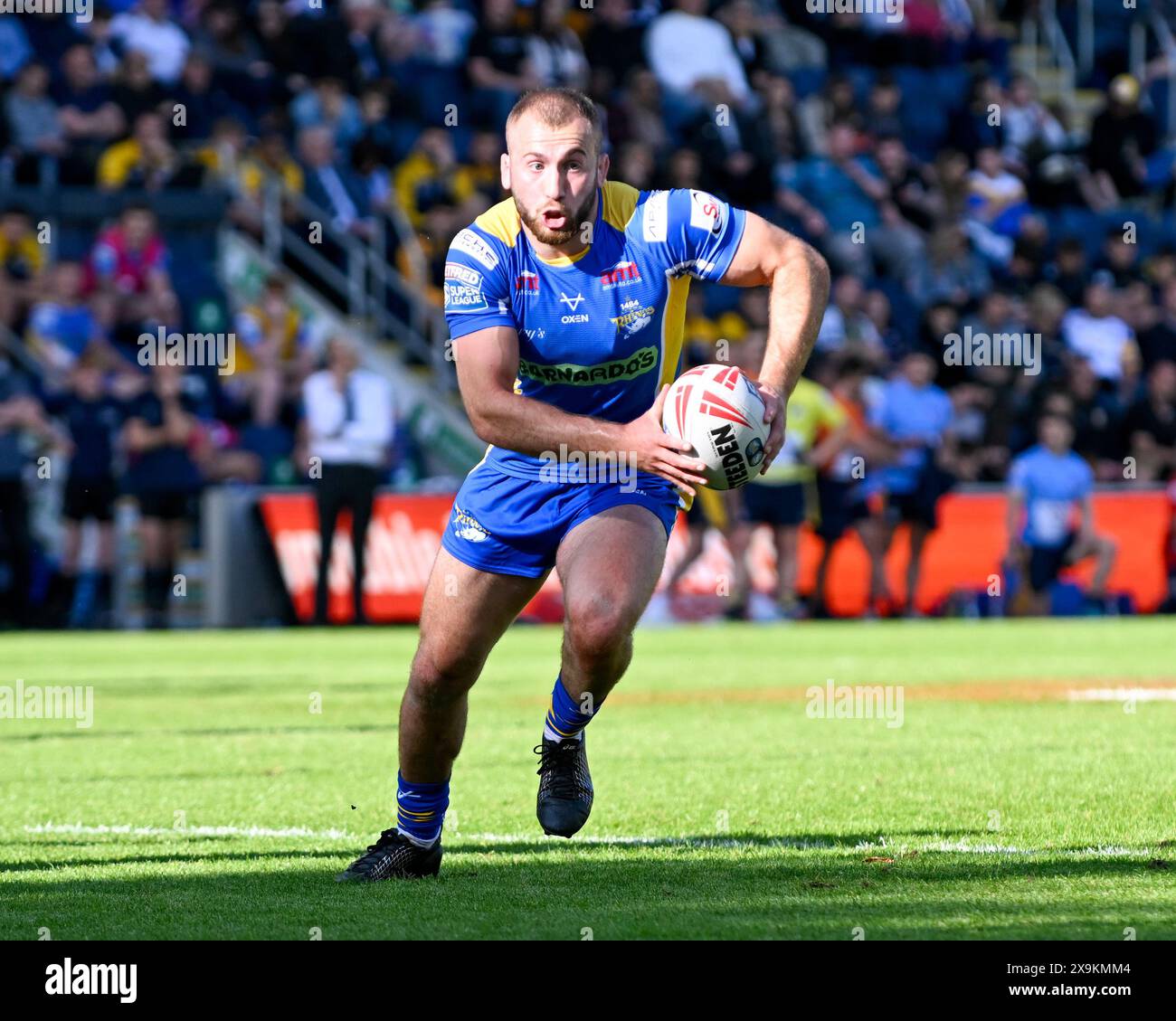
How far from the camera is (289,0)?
1018 inches

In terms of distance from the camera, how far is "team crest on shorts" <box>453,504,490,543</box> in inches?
273

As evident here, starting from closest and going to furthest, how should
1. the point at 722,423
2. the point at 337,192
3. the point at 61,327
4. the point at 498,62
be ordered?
1. the point at 722,423
2. the point at 61,327
3. the point at 337,192
4. the point at 498,62

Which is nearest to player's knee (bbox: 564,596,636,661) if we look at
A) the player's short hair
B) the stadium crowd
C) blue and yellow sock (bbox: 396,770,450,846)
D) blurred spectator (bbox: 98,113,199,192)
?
blue and yellow sock (bbox: 396,770,450,846)

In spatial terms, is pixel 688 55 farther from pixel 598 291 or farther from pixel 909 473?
pixel 598 291

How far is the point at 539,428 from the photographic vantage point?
258 inches

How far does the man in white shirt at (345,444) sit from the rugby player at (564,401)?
13676 mm

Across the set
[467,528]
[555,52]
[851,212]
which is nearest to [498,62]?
[555,52]

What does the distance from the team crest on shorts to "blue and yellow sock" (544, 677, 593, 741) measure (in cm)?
55

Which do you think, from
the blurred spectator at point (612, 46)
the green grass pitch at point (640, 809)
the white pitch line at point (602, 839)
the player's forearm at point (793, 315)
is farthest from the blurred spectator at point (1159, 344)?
the player's forearm at point (793, 315)

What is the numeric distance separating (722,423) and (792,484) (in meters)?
15.7

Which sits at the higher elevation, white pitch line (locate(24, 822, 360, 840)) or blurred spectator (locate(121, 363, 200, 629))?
blurred spectator (locate(121, 363, 200, 629))

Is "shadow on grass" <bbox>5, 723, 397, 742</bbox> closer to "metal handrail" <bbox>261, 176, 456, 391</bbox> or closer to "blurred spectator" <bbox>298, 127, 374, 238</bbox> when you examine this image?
"metal handrail" <bbox>261, 176, 456, 391</bbox>

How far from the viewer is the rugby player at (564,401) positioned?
662 cm
